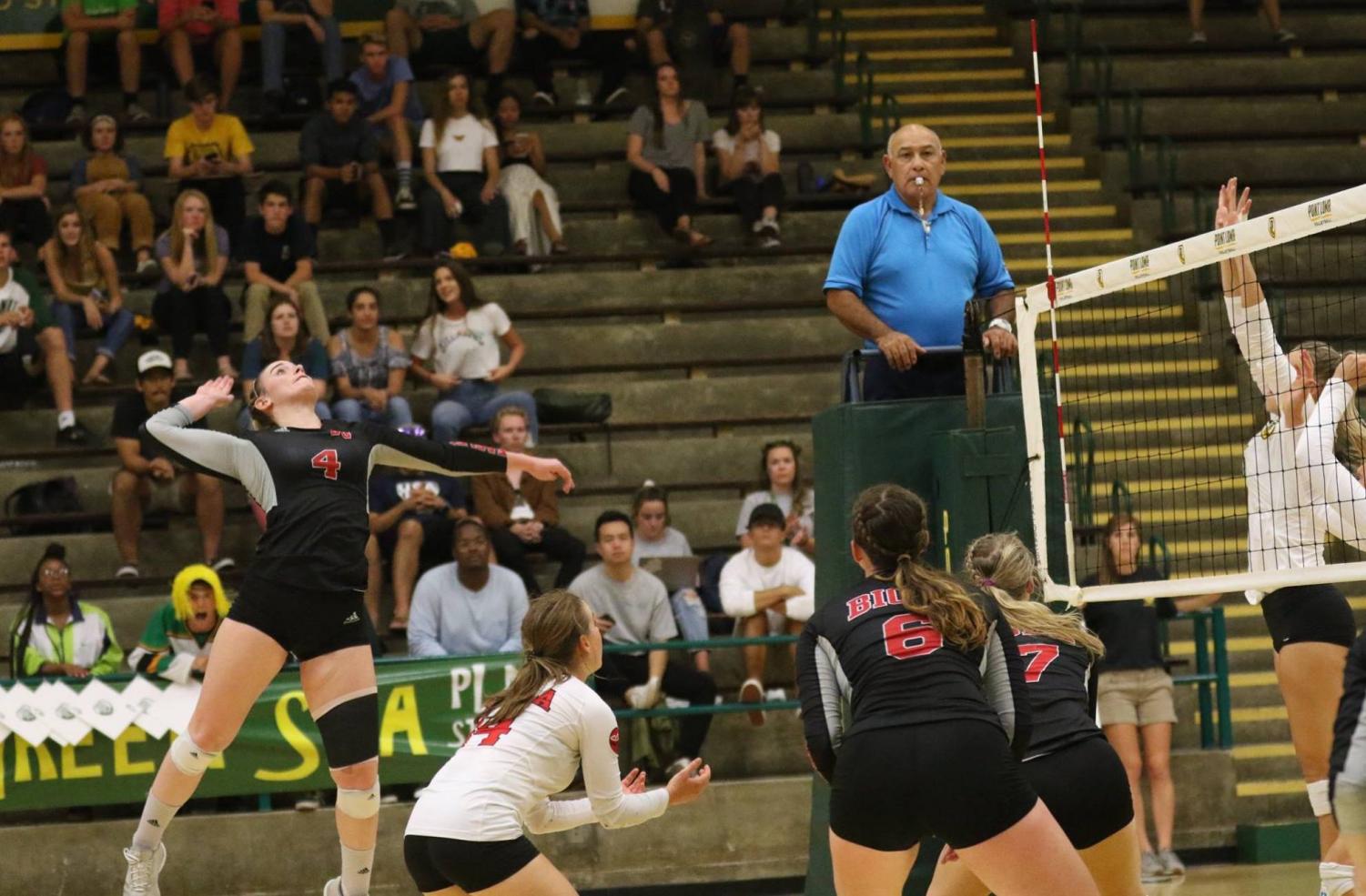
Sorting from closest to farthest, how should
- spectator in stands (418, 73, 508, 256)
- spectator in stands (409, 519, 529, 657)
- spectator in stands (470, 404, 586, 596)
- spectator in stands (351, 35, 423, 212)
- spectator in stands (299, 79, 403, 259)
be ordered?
1. spectator in stands (409, 519, 529, 657)
2. spectator in stands (470, 404, 586, 596)
3. spectator in stands (299, 79, 403, 259)
4. spectator in stands (418, 73, 508, 256)
5. spectator in stands (351, 35, 423, 212)

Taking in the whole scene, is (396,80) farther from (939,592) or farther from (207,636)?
(939,592)

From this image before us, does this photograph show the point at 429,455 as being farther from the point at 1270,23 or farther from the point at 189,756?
the point at 1270,23

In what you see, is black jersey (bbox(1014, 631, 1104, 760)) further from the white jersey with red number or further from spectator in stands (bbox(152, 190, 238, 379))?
spectator in stands (bbox(152, 190, 238, 379))

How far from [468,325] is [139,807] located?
3984mm

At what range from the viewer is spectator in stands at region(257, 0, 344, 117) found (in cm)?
1509

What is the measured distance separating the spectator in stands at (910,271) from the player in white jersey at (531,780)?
2.63 m

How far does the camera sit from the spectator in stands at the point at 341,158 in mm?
14164

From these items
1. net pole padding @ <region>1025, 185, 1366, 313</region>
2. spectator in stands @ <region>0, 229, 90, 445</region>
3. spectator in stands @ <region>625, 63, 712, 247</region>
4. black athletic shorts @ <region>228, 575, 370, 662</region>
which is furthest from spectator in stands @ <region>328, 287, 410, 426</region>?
net pole padding @ <region>1025, 185, 1366, 313</region>

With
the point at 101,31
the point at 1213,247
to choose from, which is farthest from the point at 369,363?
the point at 1213,247

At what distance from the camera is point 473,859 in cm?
511

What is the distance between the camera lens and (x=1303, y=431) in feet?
22.1

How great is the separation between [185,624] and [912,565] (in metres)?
6.19

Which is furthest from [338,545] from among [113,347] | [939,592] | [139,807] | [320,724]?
[113,347]

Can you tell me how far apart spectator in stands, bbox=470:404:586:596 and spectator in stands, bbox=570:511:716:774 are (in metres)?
0.63
